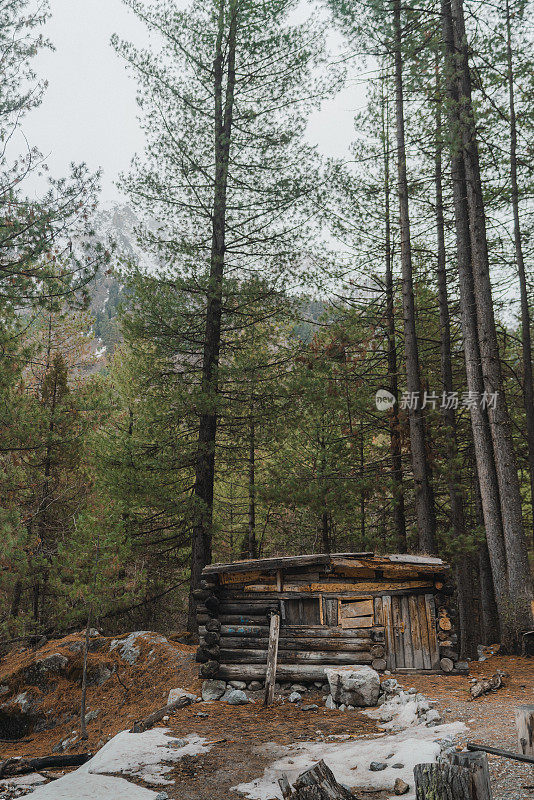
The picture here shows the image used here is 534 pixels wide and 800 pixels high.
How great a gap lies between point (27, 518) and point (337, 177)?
1228cm

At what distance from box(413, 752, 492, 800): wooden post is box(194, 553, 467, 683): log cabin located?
6184 mm

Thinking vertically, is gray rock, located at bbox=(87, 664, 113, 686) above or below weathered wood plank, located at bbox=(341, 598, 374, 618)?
below

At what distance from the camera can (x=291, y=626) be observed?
10539mm

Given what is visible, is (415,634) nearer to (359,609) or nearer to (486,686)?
(359,609)

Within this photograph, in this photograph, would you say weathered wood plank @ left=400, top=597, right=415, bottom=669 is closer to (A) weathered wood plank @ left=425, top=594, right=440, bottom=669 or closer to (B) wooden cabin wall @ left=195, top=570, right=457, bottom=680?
(B) wooden cabin wall @ left=195, top=570, right=457, bottom=680

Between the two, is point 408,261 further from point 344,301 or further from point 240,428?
point 240,428

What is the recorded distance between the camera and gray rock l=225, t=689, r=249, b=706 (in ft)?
31.2

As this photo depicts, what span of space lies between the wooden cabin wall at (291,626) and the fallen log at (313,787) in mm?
5999

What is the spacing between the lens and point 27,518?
51.5 feet

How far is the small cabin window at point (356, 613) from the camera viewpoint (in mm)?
10359

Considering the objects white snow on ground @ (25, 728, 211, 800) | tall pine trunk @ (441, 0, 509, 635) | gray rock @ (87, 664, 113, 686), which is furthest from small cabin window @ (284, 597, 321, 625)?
gray rock @ (87, 664, 113, 686)

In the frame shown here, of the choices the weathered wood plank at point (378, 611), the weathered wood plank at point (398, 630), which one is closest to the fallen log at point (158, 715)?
the weathered wood plank at point (378, 611)

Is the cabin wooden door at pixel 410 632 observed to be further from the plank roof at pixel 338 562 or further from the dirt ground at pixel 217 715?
the plank roof at pixel 338 562

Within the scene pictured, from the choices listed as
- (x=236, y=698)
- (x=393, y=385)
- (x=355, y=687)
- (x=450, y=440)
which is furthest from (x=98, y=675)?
(x=393, y=385)
